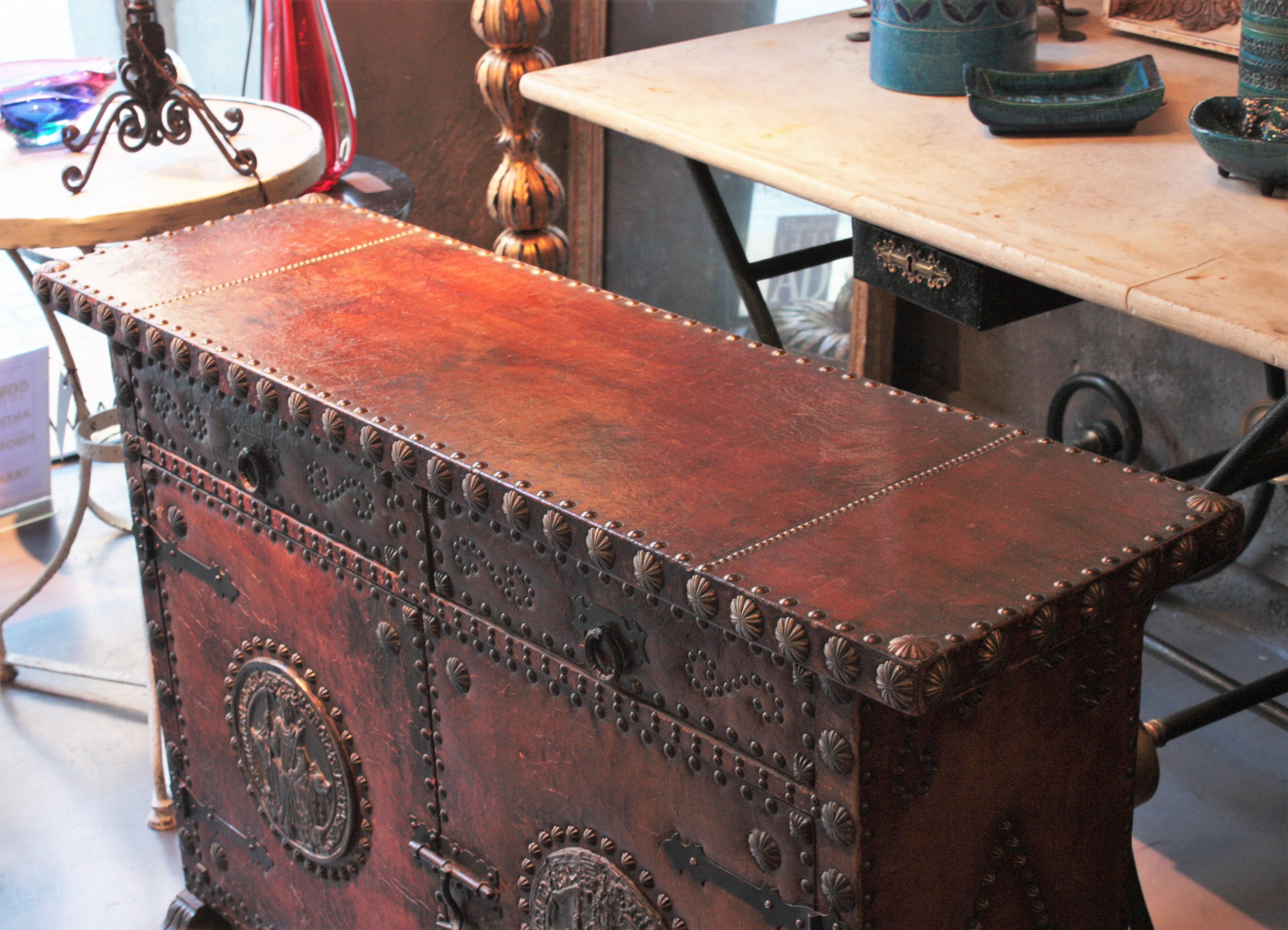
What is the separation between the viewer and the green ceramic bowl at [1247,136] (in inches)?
74.5

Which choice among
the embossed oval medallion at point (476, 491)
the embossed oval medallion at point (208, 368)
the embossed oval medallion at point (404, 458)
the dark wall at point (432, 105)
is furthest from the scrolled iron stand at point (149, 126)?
the dark wall at point (432, 105)

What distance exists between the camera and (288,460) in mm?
1728

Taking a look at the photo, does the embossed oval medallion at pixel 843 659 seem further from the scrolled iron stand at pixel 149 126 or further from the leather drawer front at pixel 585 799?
the scrolled iron stand at pixel 149 126

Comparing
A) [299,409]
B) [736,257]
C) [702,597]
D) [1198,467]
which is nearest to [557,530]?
[702,597]

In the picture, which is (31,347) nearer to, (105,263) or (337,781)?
(105,263)

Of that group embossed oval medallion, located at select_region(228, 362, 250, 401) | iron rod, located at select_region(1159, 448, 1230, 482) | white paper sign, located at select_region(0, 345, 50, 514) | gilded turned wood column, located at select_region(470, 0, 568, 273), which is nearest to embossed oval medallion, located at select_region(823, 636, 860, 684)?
embossed oval medallion, located at select_region(228, 362, 250, 401)

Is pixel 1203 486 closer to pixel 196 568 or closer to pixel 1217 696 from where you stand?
pixel 1217 696

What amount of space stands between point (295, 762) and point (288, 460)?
16.9 inches

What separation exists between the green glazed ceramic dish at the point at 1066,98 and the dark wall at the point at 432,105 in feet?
6.57

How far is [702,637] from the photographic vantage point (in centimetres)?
130

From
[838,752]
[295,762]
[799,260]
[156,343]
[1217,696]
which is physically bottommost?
[1217,696]

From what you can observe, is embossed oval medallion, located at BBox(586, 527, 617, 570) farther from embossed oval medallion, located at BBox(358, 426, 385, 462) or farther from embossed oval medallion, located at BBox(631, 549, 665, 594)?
embossed oval medallion, located at BBox(358, 426, 385, 462)

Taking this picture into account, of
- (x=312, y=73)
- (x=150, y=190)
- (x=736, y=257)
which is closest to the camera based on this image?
(x=150, y=190)

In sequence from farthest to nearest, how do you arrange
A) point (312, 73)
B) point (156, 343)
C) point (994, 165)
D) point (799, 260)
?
point (312, 73)
point (799, 260)
point (994, 165)
point (156, 343)
